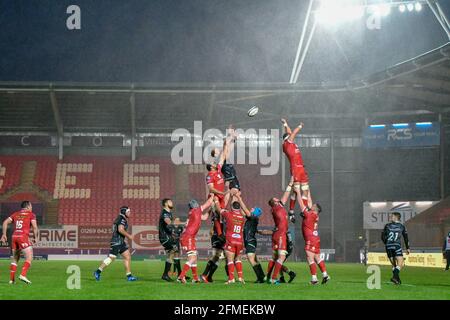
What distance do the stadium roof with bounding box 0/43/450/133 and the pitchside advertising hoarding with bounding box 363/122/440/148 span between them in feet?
5.15

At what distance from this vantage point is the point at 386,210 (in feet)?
192

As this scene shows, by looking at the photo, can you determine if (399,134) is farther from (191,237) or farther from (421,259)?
(191,237)

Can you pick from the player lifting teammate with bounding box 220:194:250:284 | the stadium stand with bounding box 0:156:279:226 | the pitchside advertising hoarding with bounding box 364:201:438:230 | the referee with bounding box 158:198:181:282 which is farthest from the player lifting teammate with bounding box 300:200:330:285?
the stadium stand with bounding box 0:156:279:226

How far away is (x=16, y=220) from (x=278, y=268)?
27.4 feet

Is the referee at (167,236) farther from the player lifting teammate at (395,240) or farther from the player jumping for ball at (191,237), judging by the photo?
the player lifting teammate at (395,240)

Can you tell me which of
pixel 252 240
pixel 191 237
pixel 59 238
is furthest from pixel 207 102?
pixel 191 237

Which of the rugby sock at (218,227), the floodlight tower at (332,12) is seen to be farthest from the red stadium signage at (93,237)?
the rugby sock at (218,227)

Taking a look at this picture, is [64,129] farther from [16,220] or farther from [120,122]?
[16,220]

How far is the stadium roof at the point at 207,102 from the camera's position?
181ft

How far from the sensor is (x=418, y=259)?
44.6 metres

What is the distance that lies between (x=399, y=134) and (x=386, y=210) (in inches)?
270

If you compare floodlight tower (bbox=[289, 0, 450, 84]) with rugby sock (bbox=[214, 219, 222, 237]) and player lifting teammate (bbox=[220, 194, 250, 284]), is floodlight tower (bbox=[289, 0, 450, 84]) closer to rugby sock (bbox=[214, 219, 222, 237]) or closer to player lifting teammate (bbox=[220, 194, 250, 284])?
rugby sock (bbox=[214, 219, 222, 237])

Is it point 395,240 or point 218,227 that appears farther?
point 395,240

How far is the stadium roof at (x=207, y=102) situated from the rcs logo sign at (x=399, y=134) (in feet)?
6.79
